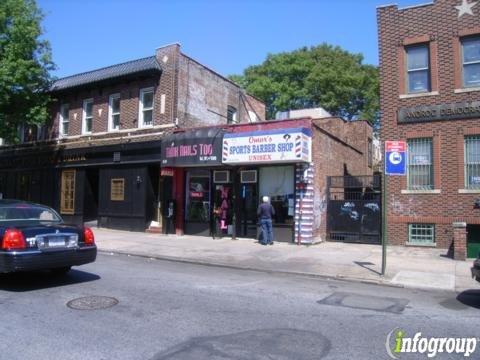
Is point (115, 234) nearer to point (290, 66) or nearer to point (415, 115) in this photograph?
point (415, 115)

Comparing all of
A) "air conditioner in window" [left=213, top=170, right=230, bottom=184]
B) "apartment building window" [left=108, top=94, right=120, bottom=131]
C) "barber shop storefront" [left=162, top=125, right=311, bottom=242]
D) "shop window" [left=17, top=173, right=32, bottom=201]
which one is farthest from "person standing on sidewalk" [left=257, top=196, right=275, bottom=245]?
"shop window" [left=17, top=173, right=32, bottom=201]

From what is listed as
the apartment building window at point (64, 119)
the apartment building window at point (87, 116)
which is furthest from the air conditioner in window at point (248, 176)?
the apartment building window at point (64, 119)

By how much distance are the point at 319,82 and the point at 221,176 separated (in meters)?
22.9

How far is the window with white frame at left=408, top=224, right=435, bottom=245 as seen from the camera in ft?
50.0

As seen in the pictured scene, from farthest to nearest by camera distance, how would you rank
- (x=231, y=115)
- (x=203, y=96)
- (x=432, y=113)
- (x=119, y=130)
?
(x=231, y=115), (x=203, y=96), (x=119, y=130), (x=432, y=113)

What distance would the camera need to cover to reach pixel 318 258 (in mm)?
12781

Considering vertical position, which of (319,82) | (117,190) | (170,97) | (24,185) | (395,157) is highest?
(319,82)

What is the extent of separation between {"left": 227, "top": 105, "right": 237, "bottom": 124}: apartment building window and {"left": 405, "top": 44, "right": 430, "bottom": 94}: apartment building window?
32.5 feet

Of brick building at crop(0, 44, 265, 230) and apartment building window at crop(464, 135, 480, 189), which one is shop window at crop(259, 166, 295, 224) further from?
apartment building window at crop(464, 135, 480, 189)

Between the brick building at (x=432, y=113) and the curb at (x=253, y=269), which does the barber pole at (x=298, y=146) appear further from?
the curb at (x=253, y=269)

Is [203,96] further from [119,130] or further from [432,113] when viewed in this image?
[432,113]

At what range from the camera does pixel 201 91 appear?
20984mm

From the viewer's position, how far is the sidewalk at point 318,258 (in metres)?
10.2

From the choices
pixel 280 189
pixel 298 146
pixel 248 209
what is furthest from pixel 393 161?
pixel 248 209
